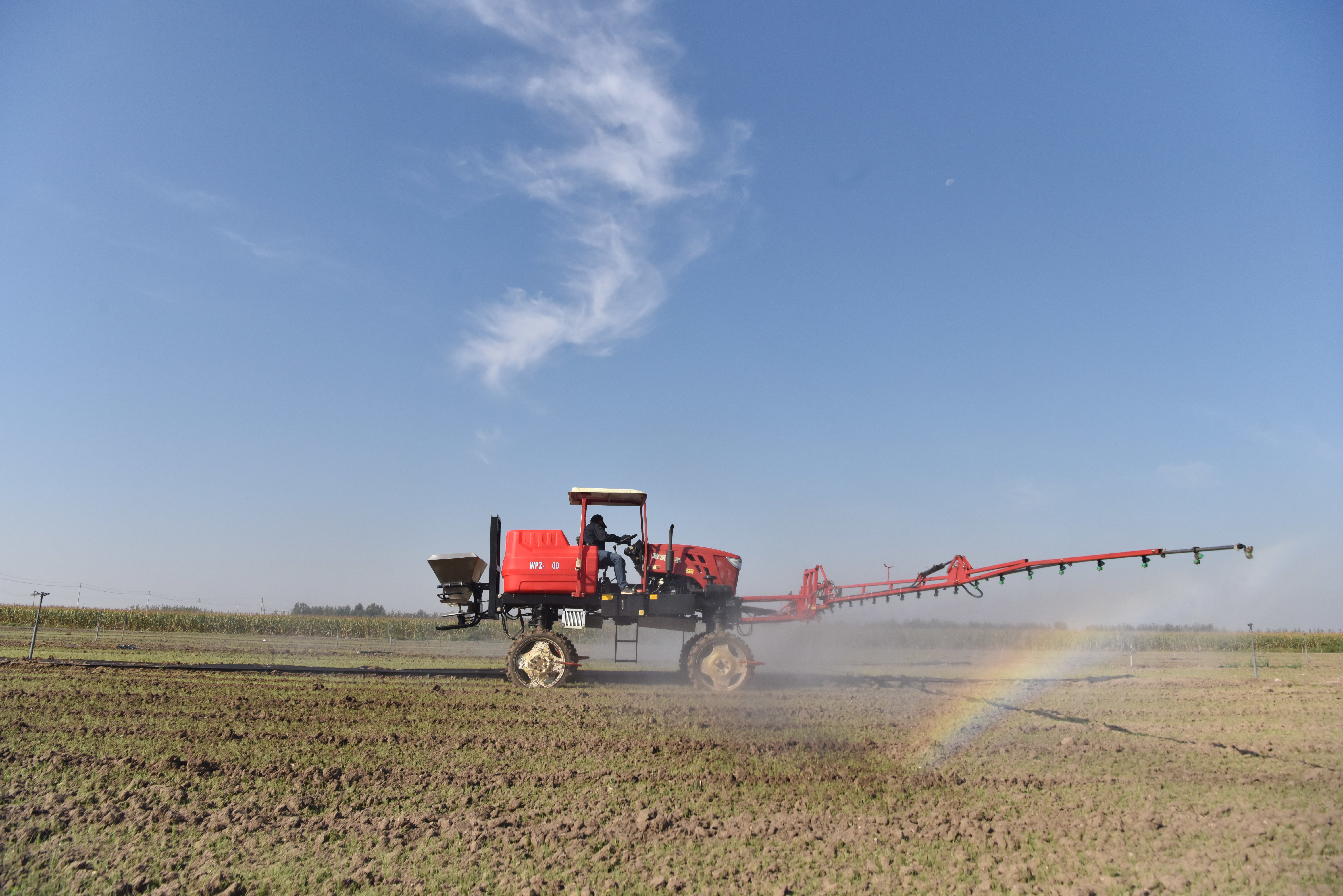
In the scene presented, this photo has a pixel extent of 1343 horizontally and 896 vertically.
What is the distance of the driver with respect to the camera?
14.8 metres

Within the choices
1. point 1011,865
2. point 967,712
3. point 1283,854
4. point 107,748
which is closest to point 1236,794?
point 1283,854

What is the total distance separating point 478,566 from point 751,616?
234 inches

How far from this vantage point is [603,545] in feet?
49.3

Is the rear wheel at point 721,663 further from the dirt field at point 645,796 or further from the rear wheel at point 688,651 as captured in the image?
the dirt field at point 645,796

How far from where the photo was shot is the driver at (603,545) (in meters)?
14.8

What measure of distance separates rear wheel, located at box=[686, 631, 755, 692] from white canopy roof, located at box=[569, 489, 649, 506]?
2962 mm

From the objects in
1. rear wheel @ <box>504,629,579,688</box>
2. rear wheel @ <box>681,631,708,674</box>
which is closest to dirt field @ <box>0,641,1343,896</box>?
rear wheel @ <box>504,629,579,688</box>

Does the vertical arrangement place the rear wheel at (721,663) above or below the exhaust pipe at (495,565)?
below

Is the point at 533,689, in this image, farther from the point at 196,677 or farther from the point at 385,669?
the point at 196,677

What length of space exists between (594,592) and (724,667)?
2872 mm

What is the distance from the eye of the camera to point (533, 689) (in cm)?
1398

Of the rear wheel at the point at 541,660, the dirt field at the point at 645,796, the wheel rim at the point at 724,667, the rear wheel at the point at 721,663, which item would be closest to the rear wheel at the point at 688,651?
the rear wheel at the point at 721,663

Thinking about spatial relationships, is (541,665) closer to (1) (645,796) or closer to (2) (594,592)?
(2) (594,592)

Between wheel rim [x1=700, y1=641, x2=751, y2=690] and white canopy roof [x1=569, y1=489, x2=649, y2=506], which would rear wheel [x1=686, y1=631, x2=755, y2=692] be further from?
white canopy roof [x1=569, y1=489, x2=649, y2=506]
